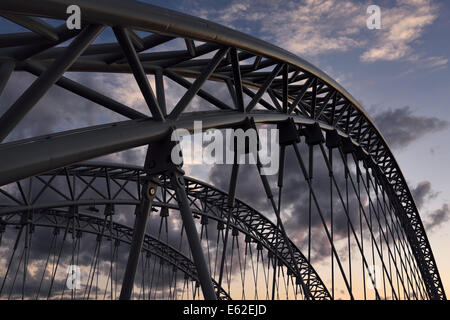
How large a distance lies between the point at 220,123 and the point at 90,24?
4.77 m

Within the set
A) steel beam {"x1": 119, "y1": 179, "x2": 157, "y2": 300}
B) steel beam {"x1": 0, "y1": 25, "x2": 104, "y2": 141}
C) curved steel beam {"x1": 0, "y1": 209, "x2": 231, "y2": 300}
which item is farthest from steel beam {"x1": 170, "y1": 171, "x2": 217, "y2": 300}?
curved steel beam {"x1": 0, "y1": 209, "x2": 231, "y2": 300}

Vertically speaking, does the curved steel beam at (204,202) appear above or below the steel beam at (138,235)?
above

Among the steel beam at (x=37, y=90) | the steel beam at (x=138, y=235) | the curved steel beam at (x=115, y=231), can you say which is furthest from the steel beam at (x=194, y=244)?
the curved steel beam at (x=115, y=231)

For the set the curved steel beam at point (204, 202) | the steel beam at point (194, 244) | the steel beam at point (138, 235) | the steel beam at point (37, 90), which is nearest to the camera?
the steel beam at point (37, 90)

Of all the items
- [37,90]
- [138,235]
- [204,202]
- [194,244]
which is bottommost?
[194,244]

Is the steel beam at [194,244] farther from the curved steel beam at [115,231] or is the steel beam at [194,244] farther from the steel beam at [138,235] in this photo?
the curved steel beam at [115,231]

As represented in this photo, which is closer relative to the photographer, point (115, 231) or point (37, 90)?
point (37, 90)

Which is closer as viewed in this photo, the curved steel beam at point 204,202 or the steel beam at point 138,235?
the steel beam at point 138,235

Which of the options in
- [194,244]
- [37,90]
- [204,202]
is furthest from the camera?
[204,202]

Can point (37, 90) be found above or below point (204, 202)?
below

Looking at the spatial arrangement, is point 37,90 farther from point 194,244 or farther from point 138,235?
point 194,244

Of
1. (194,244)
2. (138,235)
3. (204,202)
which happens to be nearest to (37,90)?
(138,235)

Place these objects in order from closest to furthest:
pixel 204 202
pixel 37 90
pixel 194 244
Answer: pixel 37 90
pixel 194 244
pixel 204 202

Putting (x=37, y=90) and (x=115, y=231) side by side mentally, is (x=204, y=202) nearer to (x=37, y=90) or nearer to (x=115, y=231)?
(x=115, y=231)
